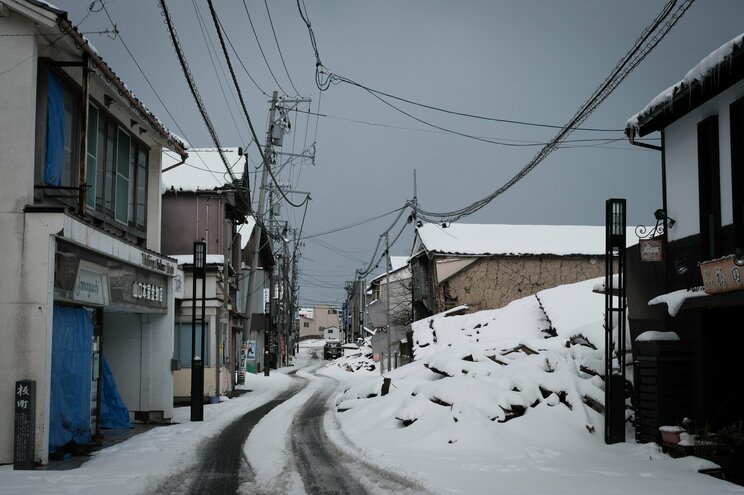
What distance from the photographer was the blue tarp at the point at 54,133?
1299 centimetres

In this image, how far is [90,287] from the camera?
45.8ft

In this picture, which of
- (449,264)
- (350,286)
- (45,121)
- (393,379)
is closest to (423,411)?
(393,379)

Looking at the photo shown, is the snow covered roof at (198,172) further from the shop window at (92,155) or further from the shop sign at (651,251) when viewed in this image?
the shop sign at (651,251)

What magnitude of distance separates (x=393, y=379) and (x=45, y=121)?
40.1 feet

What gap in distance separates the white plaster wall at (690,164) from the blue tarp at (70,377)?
454 inches

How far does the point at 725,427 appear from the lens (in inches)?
455

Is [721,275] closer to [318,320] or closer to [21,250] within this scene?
[21,250]

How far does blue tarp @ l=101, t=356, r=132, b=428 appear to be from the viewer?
17.1 m

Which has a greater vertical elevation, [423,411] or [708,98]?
[708,98]

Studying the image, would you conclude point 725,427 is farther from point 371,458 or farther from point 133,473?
point 133,473

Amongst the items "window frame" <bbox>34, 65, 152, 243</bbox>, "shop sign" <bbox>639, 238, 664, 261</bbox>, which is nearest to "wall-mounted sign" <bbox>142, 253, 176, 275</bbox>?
"window frame" <bbox>34, 65, 152, 243</bbox>

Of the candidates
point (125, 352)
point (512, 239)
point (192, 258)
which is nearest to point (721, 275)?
point (125, 352)

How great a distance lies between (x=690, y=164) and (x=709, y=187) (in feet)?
2.31

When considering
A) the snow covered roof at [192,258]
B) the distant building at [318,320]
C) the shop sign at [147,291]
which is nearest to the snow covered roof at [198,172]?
the snow covered roof at [192,258]
